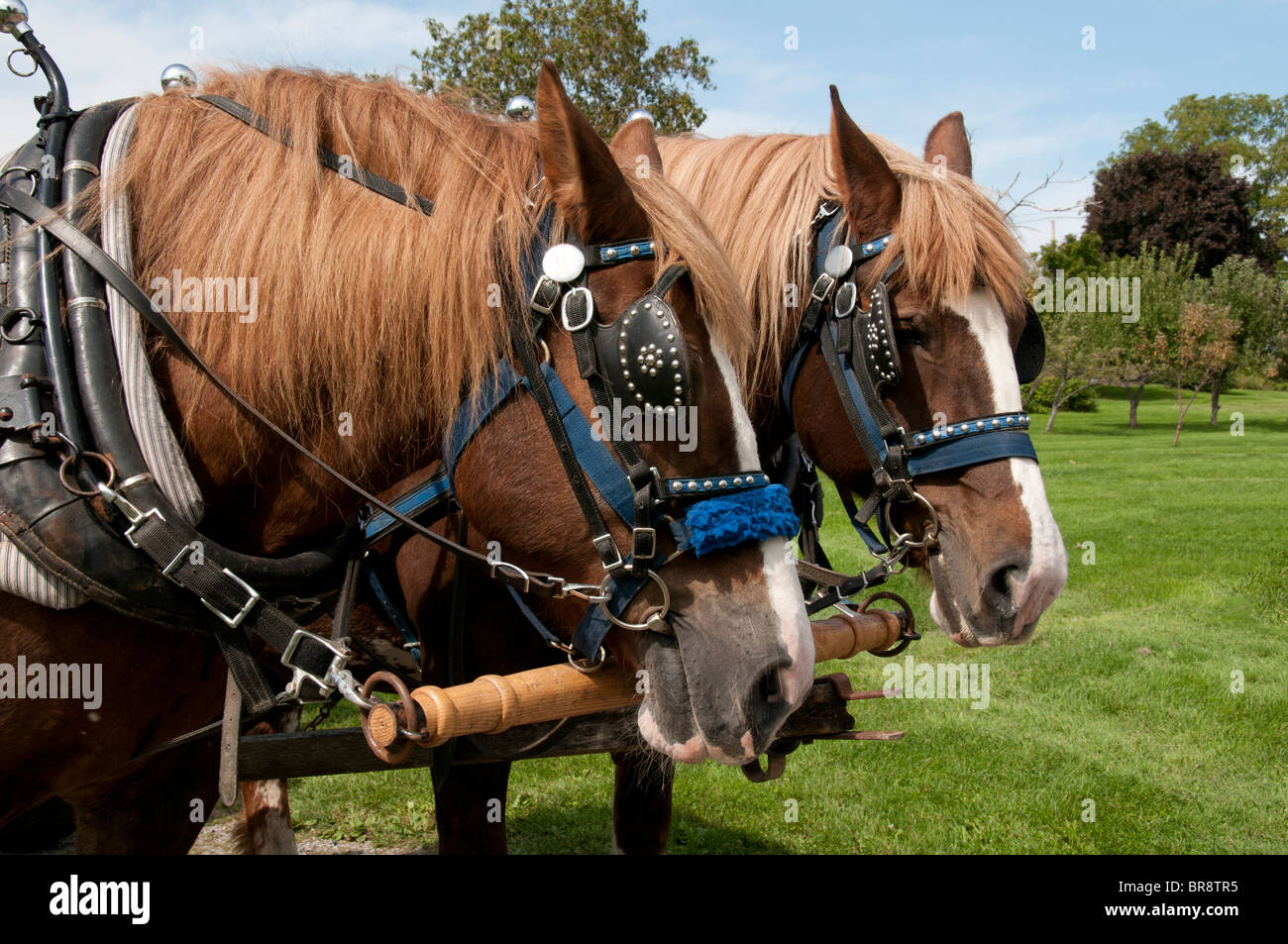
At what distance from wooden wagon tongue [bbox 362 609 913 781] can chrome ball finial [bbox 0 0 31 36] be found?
162 centimetres

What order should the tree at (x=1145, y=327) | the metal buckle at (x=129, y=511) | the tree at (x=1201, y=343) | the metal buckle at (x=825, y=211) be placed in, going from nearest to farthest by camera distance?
the metal buckle at (x=129, y=511)
the metal buckle at (x=825, y=211)
the tree at (x=1145, y=327)
the tree at (x=1201, y=343)

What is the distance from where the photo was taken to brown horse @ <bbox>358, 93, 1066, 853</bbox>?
253cm

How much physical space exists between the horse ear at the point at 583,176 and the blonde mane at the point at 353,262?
1.9 inches

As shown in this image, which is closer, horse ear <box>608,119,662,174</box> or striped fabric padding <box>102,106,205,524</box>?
striped fabric padding <box>102,106,205,524</box>

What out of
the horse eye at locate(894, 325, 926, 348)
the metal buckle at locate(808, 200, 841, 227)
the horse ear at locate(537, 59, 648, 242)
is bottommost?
the horse eye at locate(894, 325, 926, 348)

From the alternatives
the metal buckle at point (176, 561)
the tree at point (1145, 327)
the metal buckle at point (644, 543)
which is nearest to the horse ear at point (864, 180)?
the metal buckle at point (644, 543)

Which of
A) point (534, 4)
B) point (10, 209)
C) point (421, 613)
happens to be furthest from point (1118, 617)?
point (534, 4)

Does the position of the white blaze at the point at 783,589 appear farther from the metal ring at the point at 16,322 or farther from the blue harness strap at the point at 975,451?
the metal ring at the point at 16,322

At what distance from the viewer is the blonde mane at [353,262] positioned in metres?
1.79

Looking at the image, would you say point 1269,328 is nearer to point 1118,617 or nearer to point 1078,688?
point 1118,617

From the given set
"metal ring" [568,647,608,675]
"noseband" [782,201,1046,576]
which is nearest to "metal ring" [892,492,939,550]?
"noseband" [782,201,1046,576]

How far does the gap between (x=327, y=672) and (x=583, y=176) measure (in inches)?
42.5

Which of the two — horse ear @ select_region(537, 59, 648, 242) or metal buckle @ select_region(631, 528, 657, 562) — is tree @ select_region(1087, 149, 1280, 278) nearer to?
horse ear @ select_region(537, 59, 648, 242)

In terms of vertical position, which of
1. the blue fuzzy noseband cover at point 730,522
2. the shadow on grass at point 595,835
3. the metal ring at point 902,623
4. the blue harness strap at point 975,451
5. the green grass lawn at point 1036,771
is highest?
the blue harness strap at point 975,451
